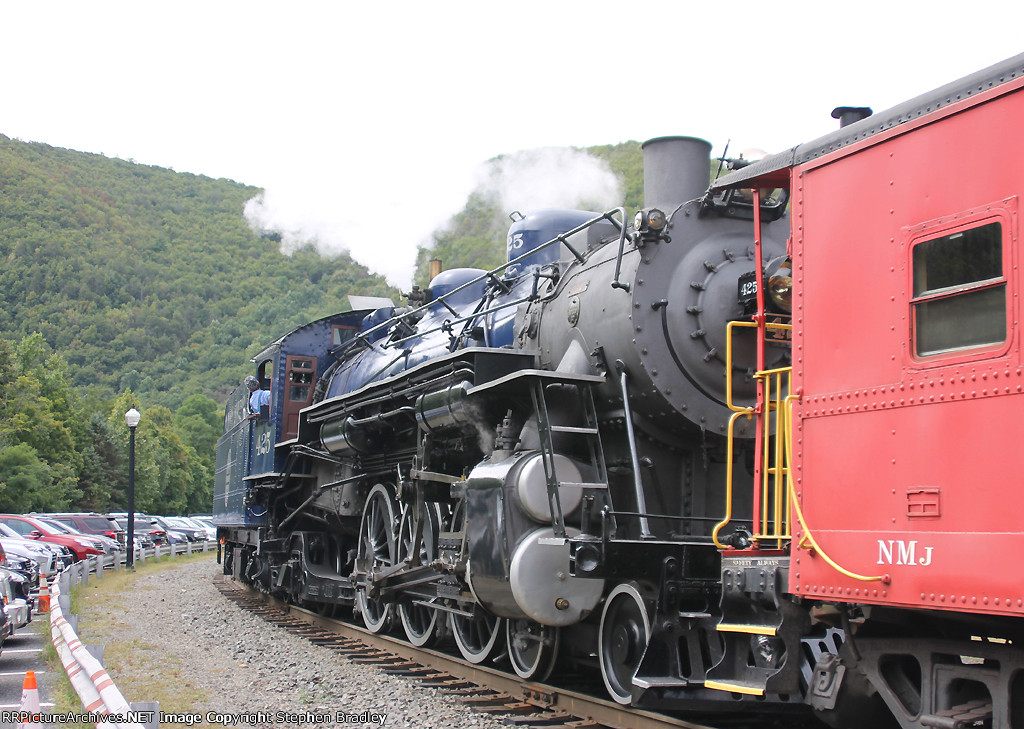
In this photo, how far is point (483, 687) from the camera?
8523 millimetres

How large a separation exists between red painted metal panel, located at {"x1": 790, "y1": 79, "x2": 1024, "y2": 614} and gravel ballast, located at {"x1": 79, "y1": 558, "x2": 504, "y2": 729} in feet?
11.7

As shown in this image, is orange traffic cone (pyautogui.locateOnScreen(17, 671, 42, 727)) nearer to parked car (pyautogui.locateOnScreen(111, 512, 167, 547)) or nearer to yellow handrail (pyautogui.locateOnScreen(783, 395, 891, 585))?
yellow handrail (pyautogui.locateOnScreen(783, 395, 891, 585))

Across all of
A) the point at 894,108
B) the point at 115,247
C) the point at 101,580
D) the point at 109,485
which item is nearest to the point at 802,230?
the point at 894,108

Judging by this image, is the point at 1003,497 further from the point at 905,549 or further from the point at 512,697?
the point at 512,697

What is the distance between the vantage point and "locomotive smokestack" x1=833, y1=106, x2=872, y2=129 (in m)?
5.33

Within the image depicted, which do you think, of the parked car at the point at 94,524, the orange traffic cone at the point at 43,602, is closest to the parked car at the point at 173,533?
the parked car at the point at 94,524

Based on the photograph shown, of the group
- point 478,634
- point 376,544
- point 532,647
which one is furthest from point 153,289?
point 532,647

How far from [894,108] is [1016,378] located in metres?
1.40

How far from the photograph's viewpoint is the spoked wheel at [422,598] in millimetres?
9602

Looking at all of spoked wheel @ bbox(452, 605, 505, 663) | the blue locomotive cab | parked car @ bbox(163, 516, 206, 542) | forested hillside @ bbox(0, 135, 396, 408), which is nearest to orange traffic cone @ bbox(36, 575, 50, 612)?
the blue locomotive cab

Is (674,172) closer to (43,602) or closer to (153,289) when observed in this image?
(43,602)

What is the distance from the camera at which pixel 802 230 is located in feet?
16.6

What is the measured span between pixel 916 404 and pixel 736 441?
2.88 metres

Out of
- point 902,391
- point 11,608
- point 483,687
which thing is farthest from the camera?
point 11,608
